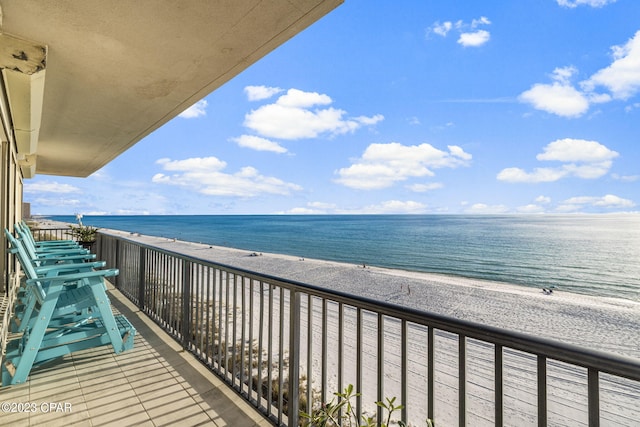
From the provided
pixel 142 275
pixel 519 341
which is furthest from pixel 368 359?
pixel 519 341

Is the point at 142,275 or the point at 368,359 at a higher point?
the point at 142,275

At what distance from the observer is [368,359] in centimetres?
535

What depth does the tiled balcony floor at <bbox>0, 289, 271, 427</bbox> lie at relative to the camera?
1.90 m

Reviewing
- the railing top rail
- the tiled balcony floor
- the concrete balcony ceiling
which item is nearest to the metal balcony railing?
the railing top rail

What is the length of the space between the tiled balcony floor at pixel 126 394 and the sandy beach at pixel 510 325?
2488mm

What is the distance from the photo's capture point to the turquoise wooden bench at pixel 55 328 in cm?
226

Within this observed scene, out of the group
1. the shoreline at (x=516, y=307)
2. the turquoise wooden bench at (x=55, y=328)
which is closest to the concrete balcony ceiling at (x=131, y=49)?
the turquoise wooden bench at (x=55, y=328)

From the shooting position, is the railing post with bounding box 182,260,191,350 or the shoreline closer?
the railing post with bounding box 182,260,191,350

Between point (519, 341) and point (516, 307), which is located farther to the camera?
point (516, 307)

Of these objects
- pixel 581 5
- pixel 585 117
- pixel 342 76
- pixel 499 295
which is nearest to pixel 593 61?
pixel 585 117

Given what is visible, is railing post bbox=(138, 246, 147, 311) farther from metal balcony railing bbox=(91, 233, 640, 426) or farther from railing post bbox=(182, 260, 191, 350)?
railing post bbox=(182, 260, 191, 350)

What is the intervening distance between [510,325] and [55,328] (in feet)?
34.6

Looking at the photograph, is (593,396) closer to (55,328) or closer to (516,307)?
(55,328)

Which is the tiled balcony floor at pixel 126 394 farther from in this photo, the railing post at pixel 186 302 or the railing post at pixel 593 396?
the railing post at pixel 593 396
